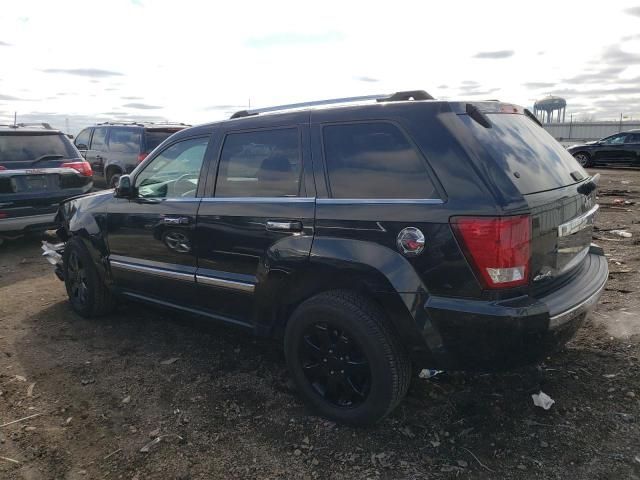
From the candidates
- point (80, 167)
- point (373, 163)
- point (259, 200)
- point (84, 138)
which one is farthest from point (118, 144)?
point (373, 163)

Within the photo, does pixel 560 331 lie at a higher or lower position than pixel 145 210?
lower

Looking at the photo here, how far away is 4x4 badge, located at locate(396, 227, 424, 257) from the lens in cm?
252

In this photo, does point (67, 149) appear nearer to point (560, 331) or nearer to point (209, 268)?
point (209, 268)

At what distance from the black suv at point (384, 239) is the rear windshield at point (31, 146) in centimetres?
471

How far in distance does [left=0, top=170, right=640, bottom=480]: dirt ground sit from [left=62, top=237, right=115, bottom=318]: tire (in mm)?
422

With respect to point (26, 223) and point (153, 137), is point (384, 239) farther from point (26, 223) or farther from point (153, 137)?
point (153, 137)

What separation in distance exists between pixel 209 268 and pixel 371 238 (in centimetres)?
138

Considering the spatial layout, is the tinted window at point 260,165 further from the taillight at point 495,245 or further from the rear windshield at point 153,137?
the rear windshield at point 153,137

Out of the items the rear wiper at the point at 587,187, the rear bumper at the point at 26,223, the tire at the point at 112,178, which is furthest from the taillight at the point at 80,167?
the rear wiper at the point at 587,187

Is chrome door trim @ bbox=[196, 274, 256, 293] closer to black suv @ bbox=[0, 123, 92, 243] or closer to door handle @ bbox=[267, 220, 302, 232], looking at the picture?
door handle @ bbox=[267, 220, 302, 232]

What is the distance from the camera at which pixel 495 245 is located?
Result: 2377 millimetres

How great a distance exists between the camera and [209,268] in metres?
3.55

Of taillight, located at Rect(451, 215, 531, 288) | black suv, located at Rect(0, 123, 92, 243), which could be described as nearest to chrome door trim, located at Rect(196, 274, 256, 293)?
taillight, located at Rect(451, 215, 531, 288)

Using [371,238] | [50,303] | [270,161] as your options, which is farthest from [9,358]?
[371,238]
